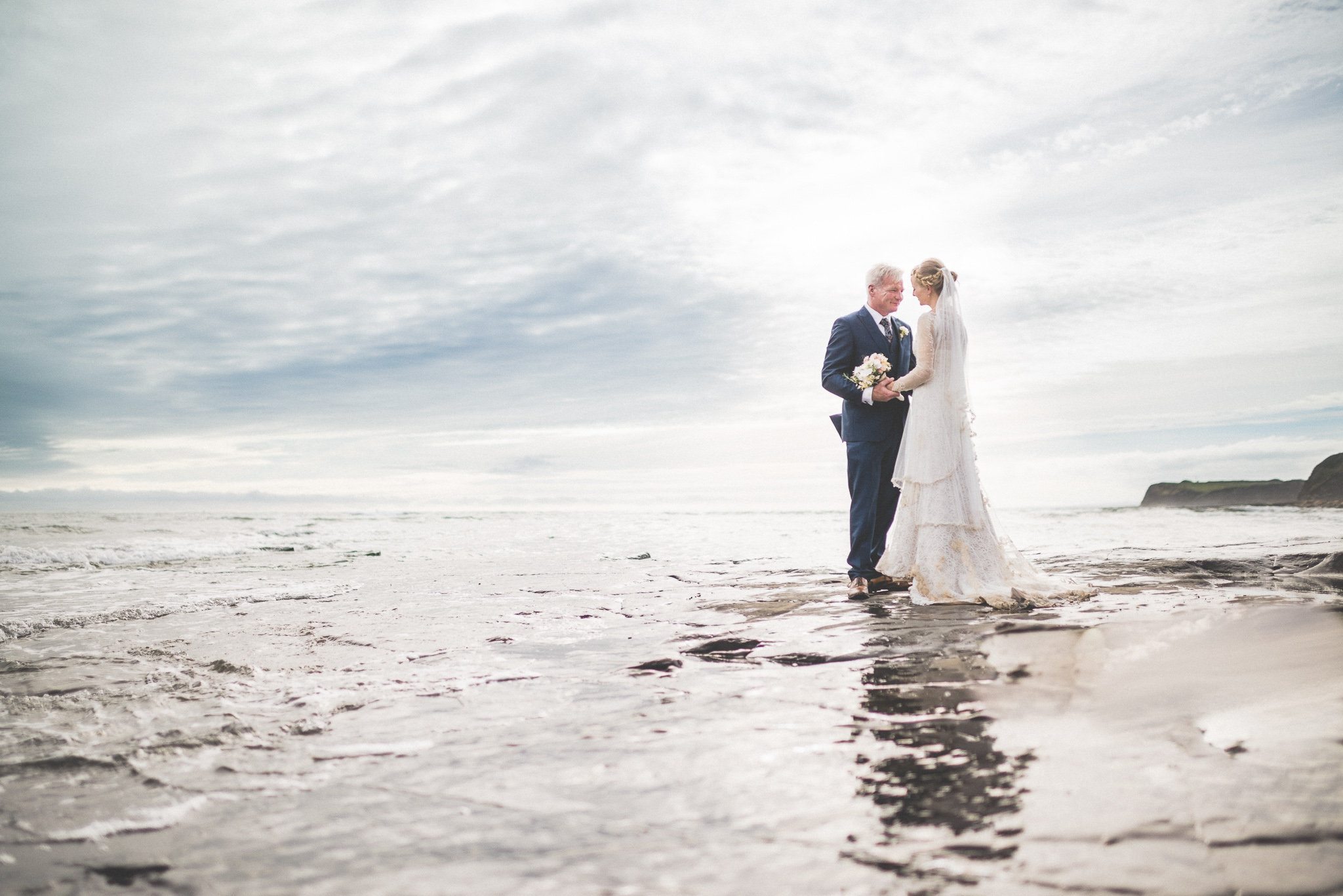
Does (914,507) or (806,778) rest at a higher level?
(914,507)

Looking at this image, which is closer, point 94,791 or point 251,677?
point 94,791

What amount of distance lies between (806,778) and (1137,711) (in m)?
1.44

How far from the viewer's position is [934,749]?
8.11 ft

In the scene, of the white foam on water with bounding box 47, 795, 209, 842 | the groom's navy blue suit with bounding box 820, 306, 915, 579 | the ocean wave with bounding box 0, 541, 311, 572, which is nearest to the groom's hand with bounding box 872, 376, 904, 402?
the groom's navy blue suit with bounding box 820, 306, 915, 579

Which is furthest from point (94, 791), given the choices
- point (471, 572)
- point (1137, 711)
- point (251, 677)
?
point (471, 572)

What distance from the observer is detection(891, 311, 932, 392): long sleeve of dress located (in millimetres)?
5996

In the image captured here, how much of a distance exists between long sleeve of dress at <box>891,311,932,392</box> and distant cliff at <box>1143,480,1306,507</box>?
1267 inches

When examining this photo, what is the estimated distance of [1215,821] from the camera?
1.84 m

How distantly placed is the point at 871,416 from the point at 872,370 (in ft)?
1.55

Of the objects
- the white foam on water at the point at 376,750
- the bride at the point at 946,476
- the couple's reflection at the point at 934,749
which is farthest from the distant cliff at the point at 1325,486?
the white foam on water at the point at 376,750

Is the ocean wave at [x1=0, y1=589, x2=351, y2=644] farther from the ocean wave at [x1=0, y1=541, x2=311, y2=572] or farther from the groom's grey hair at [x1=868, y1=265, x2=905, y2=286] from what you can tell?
the groom's grey hair at [x1=868, y1=265, x2=905, y2=286]

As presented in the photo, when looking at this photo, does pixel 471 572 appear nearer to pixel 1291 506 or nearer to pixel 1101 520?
pixel 1101 520

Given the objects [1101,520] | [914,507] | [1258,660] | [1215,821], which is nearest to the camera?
[1215,821]

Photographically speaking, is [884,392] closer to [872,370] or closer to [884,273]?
[872,370]
